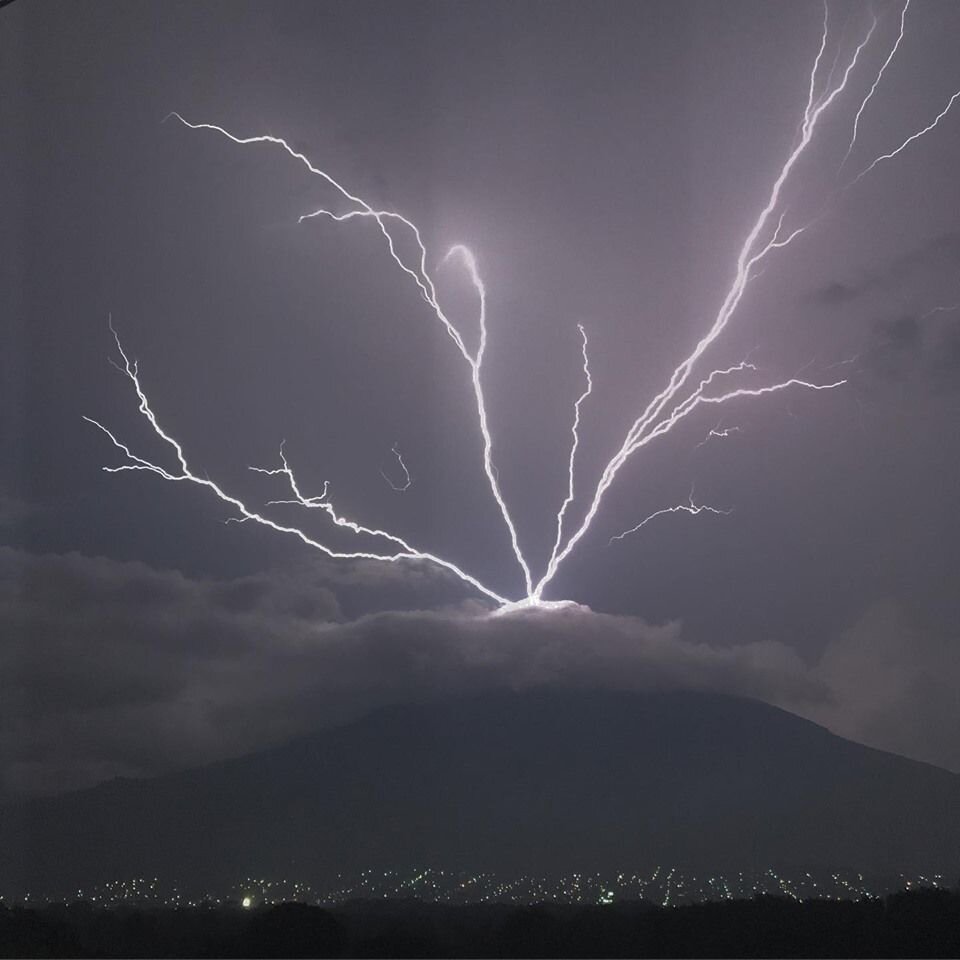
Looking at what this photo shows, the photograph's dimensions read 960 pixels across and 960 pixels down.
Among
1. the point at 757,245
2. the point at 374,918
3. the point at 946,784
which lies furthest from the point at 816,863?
the point at 757,245

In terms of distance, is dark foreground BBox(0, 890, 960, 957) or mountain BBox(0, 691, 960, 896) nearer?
dark foreground BBox(0, 890, 960, 957)

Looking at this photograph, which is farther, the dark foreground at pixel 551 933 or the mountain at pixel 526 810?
the mountain at pixel 526 810

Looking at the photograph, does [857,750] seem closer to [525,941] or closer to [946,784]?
[946,784]

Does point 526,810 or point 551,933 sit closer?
point 551,933
